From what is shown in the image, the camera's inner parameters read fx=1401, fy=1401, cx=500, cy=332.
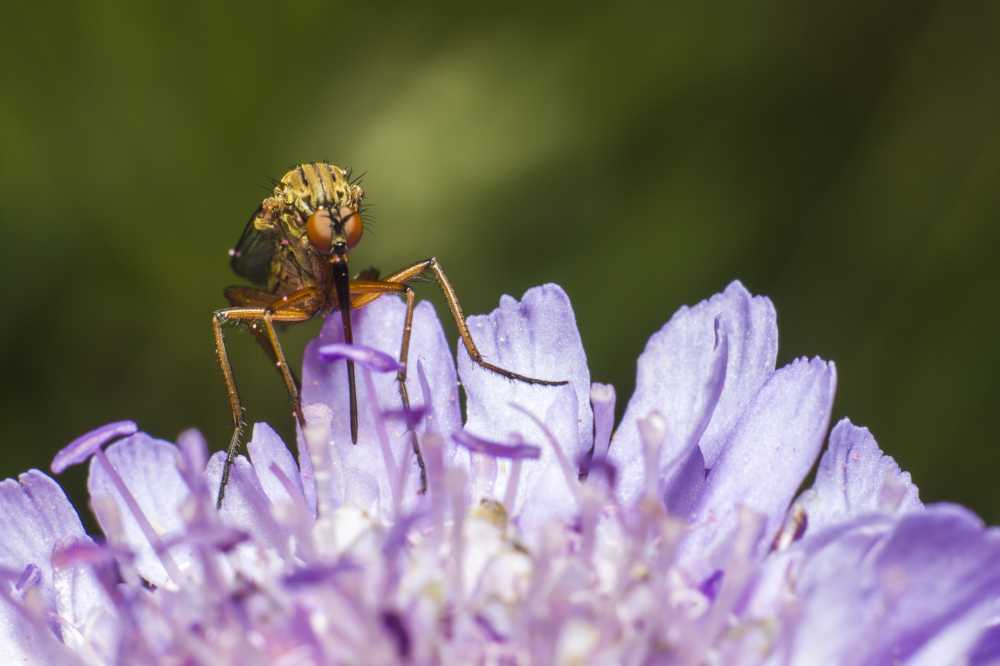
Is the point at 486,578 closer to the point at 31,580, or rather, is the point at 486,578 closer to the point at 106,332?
the point at 31,580

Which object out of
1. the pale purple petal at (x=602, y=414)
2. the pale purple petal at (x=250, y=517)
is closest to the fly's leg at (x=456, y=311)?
the pale purple petal at (x=602, y=414)

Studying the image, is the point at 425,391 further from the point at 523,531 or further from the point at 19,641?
the point at 19,641

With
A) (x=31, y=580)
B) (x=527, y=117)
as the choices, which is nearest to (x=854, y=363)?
(x=527, y=117)

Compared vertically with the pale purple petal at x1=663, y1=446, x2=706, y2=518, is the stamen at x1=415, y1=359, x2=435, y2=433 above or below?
above

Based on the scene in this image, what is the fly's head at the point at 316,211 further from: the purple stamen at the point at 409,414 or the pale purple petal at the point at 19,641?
the pale purple petal at the point at 19,641

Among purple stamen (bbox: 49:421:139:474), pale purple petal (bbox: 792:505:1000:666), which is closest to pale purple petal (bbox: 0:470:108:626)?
purple stamen (bbox: 49:421:139:474)

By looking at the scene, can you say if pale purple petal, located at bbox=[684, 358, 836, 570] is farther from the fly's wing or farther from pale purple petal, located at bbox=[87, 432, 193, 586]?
the fly's wing

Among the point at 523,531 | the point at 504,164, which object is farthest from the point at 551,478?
the point at 504,164
